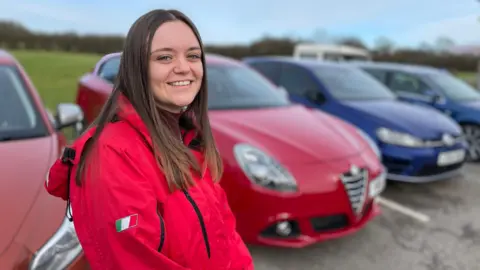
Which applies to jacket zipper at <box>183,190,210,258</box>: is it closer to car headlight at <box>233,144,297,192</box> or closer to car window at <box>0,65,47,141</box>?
car headlight at <box>233,144,297,192</box>

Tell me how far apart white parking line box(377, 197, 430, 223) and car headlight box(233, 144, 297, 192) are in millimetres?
1885

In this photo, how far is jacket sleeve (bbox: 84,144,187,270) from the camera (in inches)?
39.6

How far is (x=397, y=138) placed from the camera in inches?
178

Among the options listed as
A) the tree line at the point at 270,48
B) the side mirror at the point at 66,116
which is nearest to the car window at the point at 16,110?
the side mirror at the point at 66,116

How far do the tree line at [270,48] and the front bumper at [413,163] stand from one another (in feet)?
85.8

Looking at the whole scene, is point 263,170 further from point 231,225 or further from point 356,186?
point 231,225

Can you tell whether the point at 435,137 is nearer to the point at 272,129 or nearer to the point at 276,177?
the point at 272,129

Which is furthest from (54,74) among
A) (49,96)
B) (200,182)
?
(200,182)

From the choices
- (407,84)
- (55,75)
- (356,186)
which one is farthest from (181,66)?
(55,75)

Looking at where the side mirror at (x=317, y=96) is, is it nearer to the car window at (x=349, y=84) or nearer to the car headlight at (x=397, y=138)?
the car window at (x=349, y=84)

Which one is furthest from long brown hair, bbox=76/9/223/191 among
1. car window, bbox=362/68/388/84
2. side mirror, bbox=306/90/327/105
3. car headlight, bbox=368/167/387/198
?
car window, bbox=362/68/388/84

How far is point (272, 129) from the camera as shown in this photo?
3223 millimetres

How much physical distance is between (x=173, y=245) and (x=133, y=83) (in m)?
0.45

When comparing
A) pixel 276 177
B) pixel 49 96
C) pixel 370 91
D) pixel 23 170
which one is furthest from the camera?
pixel 49 96
